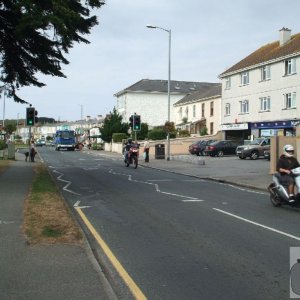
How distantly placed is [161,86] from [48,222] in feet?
262

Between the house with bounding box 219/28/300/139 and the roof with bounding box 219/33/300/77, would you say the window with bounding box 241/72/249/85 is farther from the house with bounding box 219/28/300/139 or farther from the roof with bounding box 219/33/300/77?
the roof with bounding box 219/33/300/77

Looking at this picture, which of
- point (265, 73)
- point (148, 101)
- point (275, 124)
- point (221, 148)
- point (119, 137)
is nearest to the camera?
point (221, 148)

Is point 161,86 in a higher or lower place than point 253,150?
higher

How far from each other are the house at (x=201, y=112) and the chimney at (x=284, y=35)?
1398cm

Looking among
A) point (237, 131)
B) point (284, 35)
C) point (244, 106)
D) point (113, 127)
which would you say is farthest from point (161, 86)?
point (284, 35)

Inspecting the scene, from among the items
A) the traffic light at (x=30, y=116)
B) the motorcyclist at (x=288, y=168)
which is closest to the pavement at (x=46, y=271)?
the motorcyclist at (x=288, y=168)

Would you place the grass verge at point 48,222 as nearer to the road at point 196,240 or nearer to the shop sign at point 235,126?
the road at point 196,240

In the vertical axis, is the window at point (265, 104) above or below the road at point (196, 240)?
above

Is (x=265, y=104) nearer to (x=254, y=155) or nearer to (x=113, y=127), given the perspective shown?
(x=254, y=155)

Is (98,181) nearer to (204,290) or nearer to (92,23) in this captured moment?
(92,23)

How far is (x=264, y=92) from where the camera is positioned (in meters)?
50.0

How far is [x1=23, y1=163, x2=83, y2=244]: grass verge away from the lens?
330 inches

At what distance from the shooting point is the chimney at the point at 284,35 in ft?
169

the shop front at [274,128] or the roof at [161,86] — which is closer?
the shop front at [274,128]
